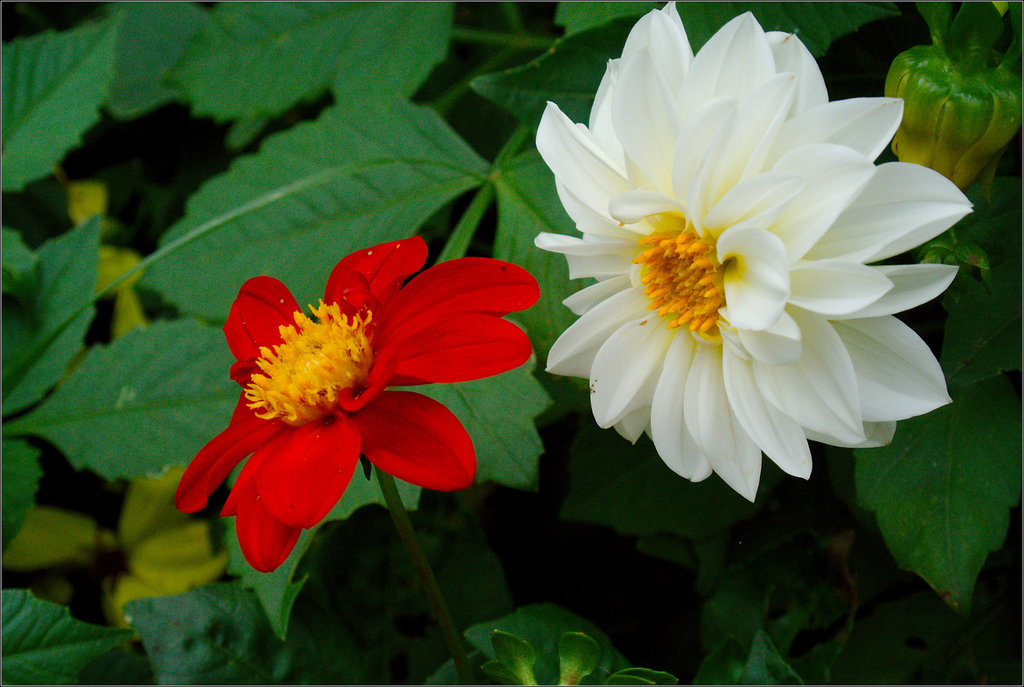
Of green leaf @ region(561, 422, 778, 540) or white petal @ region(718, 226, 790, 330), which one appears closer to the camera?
white petal @ region(718, 226, 790, 330)

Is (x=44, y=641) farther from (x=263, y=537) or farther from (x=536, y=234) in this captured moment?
(x=536, y=234)

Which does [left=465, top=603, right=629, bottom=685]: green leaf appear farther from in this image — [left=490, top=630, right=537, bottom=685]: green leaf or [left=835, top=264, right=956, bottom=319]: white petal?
[left=835, top=264, right=956, bottom=319]: white petal

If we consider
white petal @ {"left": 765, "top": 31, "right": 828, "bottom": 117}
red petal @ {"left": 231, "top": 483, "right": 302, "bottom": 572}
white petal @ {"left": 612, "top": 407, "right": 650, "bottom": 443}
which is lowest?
white petal @ {"left": 612, "top": 407, "right": 650, "bottom": 443}

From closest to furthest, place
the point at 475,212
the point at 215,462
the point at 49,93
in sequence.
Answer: the point at 215,462 → the point at 475,212 → the point at 49,93

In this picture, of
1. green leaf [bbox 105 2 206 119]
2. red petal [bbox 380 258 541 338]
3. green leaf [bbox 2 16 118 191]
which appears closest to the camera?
red petal [bbox 380 258 541 338]

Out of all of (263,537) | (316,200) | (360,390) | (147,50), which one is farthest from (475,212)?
(147,50)

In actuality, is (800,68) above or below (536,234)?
above

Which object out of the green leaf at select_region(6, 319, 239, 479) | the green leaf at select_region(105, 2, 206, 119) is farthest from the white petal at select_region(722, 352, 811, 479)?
the green leaf at select_region(105, 2, 206, 119)
